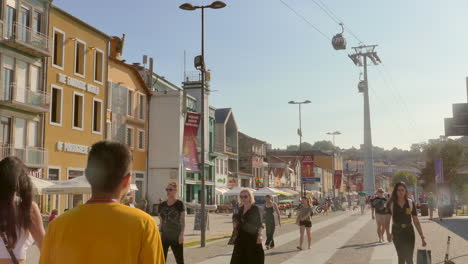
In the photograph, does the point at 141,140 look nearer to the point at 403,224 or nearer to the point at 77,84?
the point at 77,84

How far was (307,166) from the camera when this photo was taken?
39438 millimetres

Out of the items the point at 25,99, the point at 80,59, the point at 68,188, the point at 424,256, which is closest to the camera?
the point at 424,256

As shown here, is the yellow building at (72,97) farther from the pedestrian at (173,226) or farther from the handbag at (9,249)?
the handbag at (9,249)

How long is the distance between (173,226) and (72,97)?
24.2 meters

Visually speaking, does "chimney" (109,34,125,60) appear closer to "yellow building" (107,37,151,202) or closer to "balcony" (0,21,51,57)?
"yellow building" (107,37,151,202)

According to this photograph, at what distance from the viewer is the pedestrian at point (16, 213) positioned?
381cm

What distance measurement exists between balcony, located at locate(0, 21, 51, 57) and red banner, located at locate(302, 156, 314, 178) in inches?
811

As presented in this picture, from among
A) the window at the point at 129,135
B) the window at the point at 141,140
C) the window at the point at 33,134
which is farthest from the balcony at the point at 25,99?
the window at the point at 141,140

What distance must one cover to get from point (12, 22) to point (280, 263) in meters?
21.1

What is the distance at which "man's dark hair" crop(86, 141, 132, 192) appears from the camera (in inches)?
100

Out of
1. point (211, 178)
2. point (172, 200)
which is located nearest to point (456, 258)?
point (172, 200)

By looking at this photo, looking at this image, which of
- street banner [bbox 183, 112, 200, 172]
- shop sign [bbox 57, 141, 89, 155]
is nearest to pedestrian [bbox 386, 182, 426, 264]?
street banner [bbox 183, 112, 200, 172]

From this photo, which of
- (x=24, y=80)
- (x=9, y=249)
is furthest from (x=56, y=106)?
(x=9, y=249)

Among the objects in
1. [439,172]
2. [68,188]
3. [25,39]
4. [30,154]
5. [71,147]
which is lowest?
[68,188]
